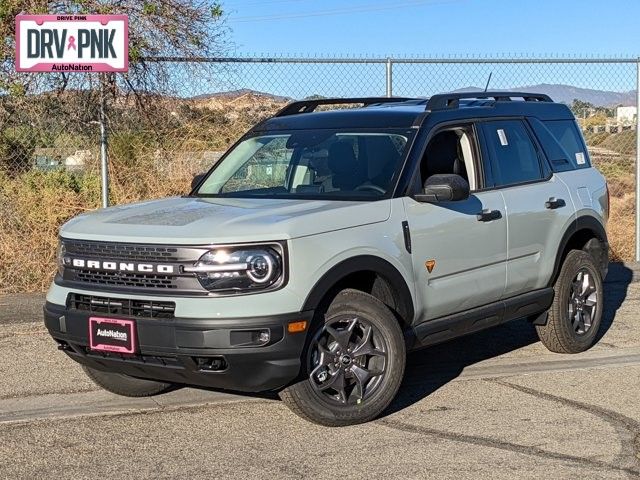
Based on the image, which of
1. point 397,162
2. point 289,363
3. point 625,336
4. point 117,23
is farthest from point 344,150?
point 117,23

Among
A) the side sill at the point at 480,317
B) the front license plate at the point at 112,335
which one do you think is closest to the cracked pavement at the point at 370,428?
the side sill at the point at 480,317

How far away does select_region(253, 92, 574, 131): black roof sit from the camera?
644 cm

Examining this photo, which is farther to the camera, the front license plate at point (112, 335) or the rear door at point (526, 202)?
the rear door at point (526, 202)

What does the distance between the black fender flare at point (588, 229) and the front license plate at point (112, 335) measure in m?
3.43

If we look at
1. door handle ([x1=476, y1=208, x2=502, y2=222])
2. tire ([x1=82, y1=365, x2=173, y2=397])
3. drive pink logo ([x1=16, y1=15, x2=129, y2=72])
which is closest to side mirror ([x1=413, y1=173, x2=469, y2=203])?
door handle ([x1=476, y1=208, x2=502, y2=222])

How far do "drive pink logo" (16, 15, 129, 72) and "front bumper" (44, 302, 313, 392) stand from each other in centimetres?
505

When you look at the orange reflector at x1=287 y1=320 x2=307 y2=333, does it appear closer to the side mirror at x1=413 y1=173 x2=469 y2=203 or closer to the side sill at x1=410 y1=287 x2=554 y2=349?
the side sill at x1=410 y1=287 x2=554 y2=349

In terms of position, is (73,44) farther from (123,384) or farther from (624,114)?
(624,114)

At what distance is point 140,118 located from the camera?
1167 centimetres

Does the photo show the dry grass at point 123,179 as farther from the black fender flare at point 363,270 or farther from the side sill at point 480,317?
the black fender flare at point 363,270

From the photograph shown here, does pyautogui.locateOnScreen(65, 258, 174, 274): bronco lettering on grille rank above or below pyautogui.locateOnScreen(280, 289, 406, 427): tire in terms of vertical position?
above

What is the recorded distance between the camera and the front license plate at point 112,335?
514cm

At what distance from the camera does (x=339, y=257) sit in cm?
537

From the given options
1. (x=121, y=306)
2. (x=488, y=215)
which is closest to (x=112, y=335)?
(x=121, y=306)
